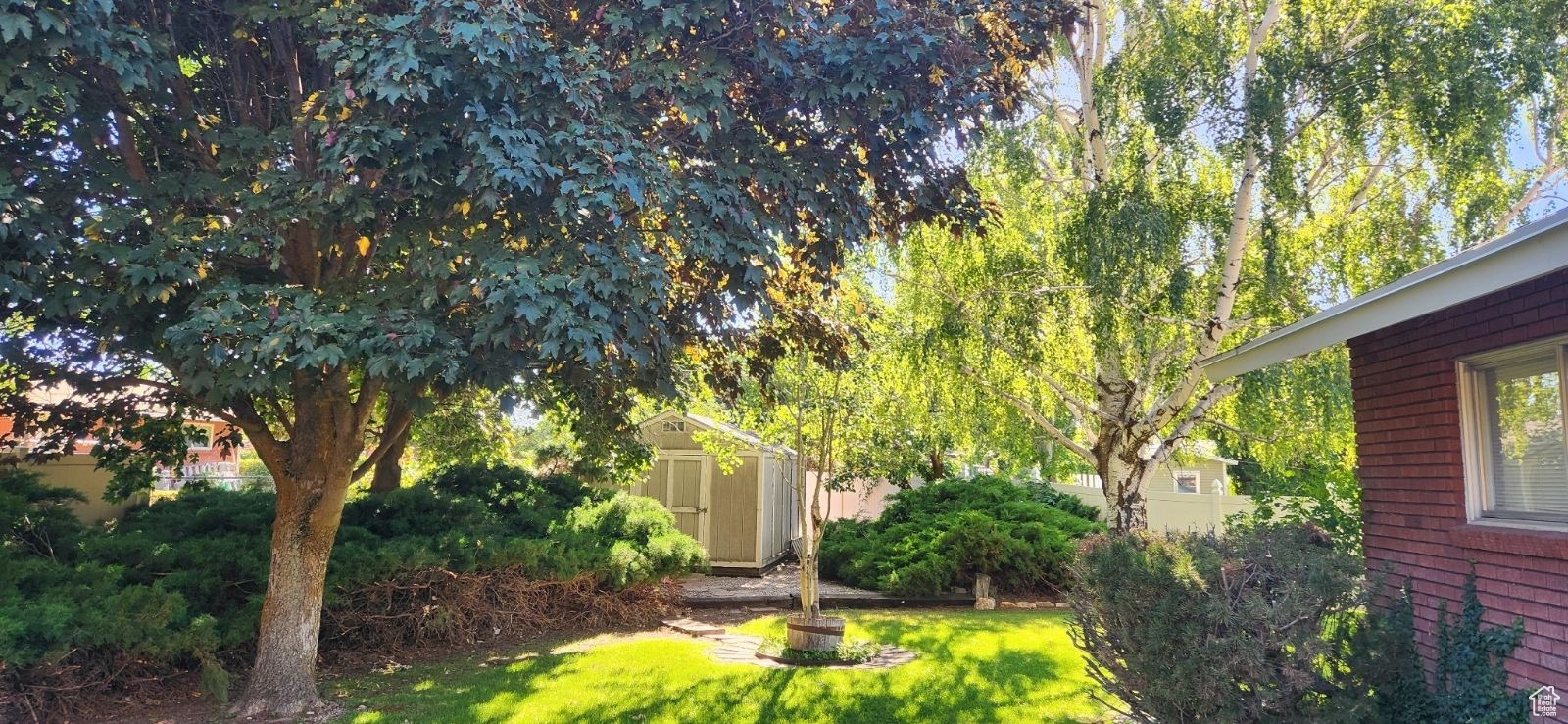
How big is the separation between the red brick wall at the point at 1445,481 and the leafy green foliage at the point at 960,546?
20.7 feet

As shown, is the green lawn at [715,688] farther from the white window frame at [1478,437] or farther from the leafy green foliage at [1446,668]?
the white window frame at [1478,437]

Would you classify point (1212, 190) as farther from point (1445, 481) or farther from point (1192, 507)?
point (1192, 507)

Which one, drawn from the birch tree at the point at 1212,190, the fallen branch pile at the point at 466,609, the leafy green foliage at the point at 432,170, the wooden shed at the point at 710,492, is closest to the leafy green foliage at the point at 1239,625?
the leafy green foliage at the point at 432,170

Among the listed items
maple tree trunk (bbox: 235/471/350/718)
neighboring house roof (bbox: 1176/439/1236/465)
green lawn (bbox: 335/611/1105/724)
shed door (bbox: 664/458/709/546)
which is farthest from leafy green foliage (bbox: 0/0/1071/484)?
shed door (bbox: 664/458/709/546)

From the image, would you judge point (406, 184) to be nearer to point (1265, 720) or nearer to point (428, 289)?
point (428, 289)

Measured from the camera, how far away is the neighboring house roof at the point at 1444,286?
3.41m

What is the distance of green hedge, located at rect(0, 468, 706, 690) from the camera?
6.29 metres

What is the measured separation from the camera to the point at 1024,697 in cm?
714

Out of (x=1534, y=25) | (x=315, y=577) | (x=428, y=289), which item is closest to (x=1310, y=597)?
(x=428, y=289)

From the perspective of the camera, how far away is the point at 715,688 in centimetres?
750

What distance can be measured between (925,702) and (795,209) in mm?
3970

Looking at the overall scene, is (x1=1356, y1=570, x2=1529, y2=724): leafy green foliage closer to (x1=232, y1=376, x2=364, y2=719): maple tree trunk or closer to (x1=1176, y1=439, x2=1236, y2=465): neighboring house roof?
(x1=1176, y1=439, x2=1236, y2=465): neighboring house roof

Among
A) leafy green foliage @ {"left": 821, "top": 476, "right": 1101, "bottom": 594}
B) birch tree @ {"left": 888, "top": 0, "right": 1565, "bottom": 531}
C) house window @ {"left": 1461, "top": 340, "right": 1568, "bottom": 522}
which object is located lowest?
leafy green foliage @ {"left": 821, "top": 476, "right": 1101, "bottom": 594}

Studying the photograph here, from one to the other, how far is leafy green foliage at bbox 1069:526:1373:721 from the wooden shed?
35.3 ft
